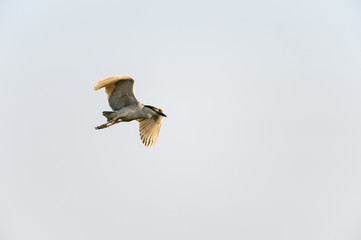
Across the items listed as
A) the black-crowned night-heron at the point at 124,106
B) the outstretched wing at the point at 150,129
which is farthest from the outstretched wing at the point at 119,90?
the outstretched wing at the point at 150,129

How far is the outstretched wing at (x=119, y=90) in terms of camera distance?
66.0ft

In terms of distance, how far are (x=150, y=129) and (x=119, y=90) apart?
8.84 feet

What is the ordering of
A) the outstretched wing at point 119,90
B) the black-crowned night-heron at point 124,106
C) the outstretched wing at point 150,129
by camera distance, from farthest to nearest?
the outstretched wing at point 150,129, the black-crowned night-heron at point 124,106, the outstretched wing at point 119,90

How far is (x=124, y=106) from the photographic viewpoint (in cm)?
2169

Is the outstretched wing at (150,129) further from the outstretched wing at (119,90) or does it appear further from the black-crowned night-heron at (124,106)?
the outstretched wing at (119,90)

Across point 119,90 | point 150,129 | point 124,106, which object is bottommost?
point 150,129

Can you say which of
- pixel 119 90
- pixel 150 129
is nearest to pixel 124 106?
pixel 119 90

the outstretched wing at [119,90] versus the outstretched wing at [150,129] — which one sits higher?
the outstretched wing at [119,90]

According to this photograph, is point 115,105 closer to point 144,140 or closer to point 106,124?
point 106,124

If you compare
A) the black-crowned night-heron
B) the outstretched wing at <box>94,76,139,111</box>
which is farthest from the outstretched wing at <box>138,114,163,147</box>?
the outstretched wing at <box>94,76,139,111</box>

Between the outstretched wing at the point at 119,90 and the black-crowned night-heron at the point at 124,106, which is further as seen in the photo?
the black-crowned night-heron at the point at 124,106

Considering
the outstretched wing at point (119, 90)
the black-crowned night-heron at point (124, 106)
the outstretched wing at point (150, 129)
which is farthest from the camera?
the outstretched wing at point (150, 129)

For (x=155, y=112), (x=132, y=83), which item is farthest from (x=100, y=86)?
(x=155, y=112)

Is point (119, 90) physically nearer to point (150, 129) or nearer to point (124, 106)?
point (124, 106)
